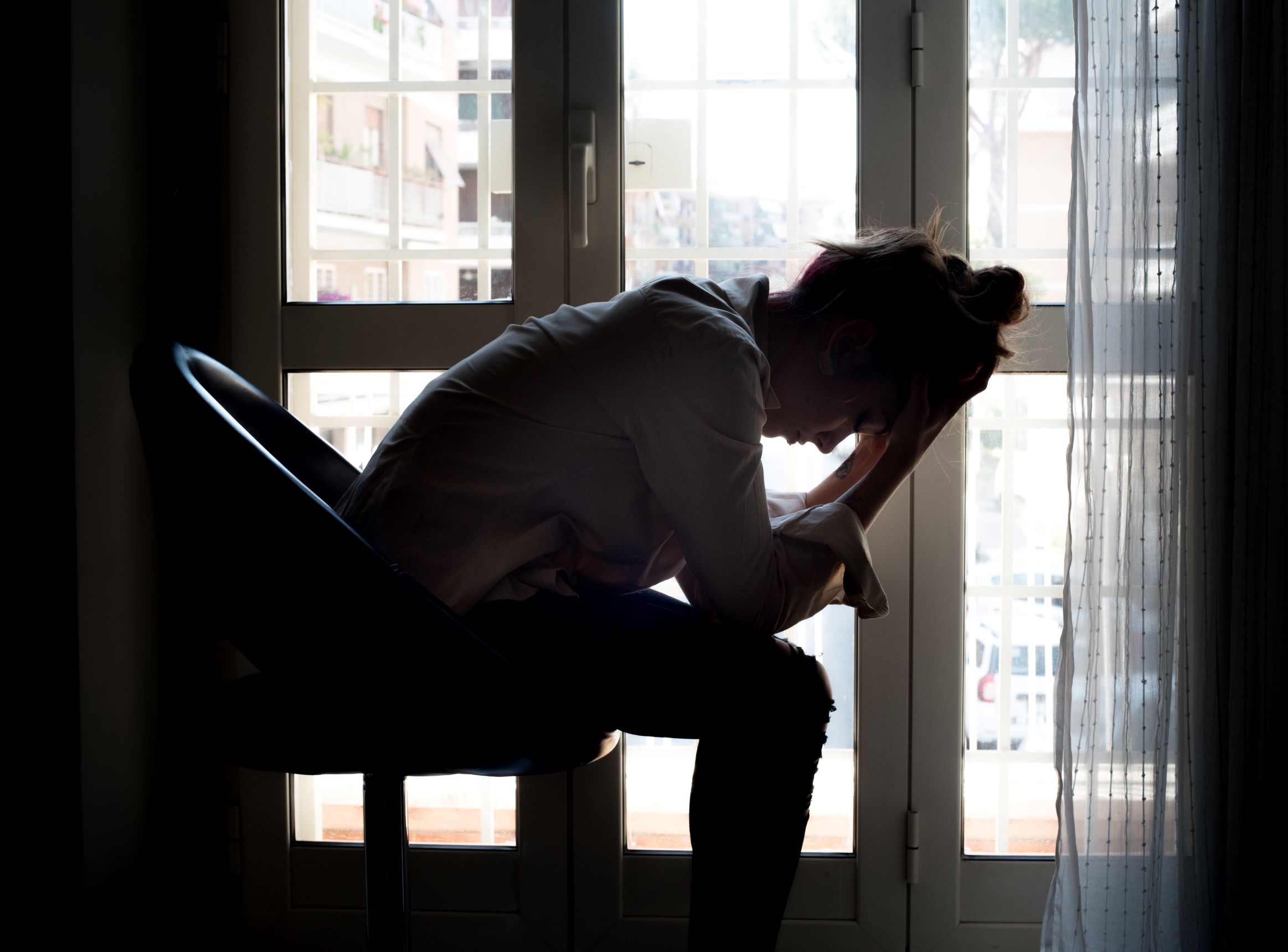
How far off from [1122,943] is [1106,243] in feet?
3.10

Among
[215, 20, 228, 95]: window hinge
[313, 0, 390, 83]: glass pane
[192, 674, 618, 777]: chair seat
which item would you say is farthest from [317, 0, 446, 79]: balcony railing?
[192, 674, 618, 777]: chair seat

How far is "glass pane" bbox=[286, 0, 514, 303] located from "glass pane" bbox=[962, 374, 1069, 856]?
2.69 ft

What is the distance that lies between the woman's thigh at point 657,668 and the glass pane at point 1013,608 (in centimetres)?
64

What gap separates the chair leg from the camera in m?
0.97

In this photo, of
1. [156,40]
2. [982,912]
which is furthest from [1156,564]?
[156,40]

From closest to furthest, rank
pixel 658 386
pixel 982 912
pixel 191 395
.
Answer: pixel 191 395
pixel 658 386
pixel 982 912

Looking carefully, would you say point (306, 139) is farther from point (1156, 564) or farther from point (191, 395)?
point (1156, 564)

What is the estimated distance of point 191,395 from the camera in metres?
0.78

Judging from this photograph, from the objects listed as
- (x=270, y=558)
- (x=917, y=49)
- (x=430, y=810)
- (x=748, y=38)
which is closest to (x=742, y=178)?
(x=748, y=38)

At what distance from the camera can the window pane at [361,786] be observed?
150 centimetres

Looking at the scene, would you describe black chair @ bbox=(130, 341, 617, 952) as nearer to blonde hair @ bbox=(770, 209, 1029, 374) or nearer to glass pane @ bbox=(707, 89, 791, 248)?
blonde hair @ bbox=(770, 209, 1029, 374)

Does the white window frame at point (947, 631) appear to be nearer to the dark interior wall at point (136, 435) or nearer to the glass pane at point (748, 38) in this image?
the glass pane at point (748, 38)

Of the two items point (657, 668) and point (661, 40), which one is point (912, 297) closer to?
point (657, 668)

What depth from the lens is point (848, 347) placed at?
3.53ft
